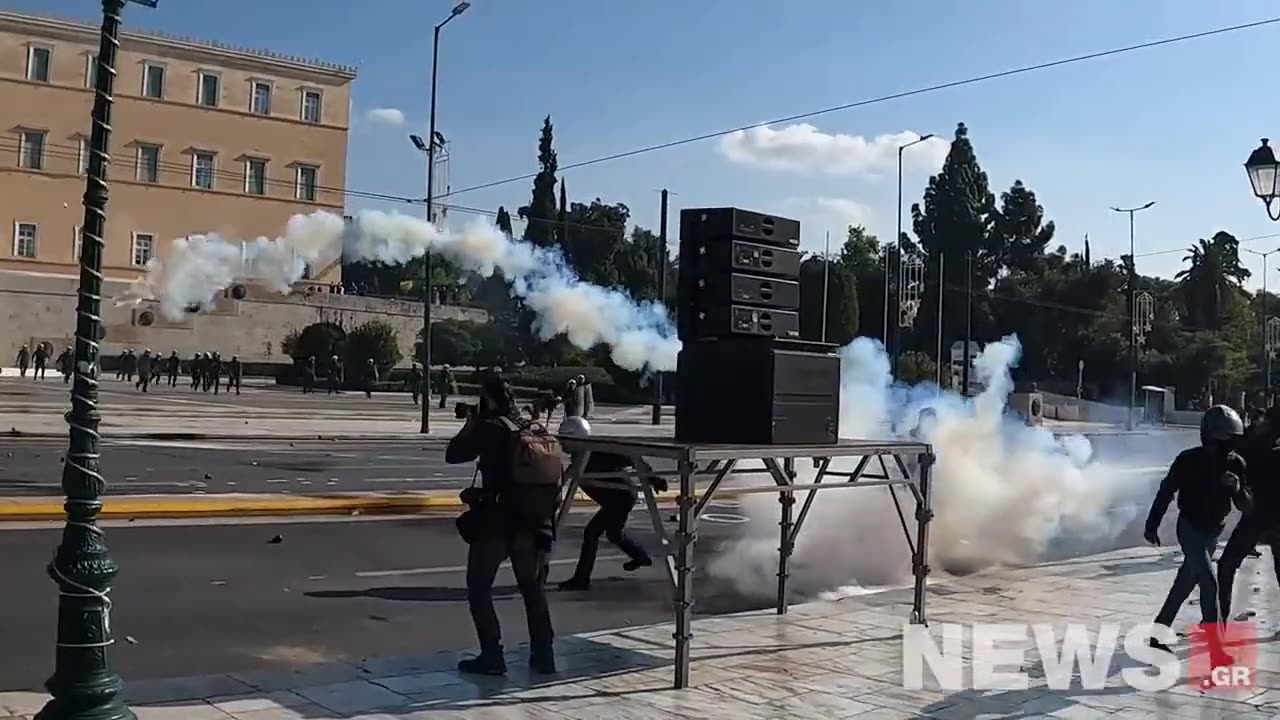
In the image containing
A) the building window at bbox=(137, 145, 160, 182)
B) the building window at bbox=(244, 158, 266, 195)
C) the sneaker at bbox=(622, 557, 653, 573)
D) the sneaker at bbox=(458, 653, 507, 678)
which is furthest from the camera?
the building window at bbox=(244, 158, 266, 195)

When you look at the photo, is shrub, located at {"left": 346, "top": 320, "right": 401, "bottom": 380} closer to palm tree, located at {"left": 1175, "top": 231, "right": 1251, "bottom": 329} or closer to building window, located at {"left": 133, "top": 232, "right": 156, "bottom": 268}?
building window, located at {"left": 133, "top": 232, "right": 156, "bottom": 268}

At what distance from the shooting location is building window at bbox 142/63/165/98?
2835 inches

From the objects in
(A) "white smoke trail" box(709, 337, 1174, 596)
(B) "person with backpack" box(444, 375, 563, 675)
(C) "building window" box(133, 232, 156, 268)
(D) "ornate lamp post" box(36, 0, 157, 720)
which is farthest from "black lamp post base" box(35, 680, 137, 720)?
(C) "building window" box(133, 232, 156, 268)

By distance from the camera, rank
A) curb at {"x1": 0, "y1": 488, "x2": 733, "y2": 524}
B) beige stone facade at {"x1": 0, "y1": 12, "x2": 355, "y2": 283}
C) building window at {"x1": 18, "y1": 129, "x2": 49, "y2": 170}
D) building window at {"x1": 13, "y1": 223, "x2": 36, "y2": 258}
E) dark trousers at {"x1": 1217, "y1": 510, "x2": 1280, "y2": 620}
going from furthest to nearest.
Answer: building window at {"x1": 18, "y1": 129, "x2": 49, "y2": 170} → beige stone facade at {"x1": 0, "y1": 12, "x2": 355, "y2": 283} → building window at {"x1": 13, "y1": 223, "x2": 36, "y2": 258} → curb at {"x1": 0, "y1": 488, "x2": 733, "y2": 524} → dark trousers at {"x1": 1217, "y1": 510, "x2": 1280, "y2": 620}

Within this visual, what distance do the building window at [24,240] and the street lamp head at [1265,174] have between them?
70578mm

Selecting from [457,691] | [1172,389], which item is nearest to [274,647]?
[457,691]

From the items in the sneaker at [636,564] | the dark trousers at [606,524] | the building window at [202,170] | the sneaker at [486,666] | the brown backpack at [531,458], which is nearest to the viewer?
the brown backpack at [531,458]

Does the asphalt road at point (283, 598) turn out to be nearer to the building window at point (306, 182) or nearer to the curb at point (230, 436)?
the curb at point (230, 436)

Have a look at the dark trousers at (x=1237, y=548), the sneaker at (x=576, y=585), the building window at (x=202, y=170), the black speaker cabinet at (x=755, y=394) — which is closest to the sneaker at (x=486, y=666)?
the black speaker cabinet at (x=755, y=394)

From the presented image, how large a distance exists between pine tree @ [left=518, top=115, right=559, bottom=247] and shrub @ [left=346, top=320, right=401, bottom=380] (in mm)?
9058

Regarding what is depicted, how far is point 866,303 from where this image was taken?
67.1 m

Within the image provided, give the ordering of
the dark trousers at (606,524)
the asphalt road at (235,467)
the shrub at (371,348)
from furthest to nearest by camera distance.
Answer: the shrub at (371,348) < the asphalt road at (235,467) < the dark trousers at (606,524)

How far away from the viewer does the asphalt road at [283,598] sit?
7.68 metres

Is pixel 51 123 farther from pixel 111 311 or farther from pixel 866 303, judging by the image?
pixel 866 303
